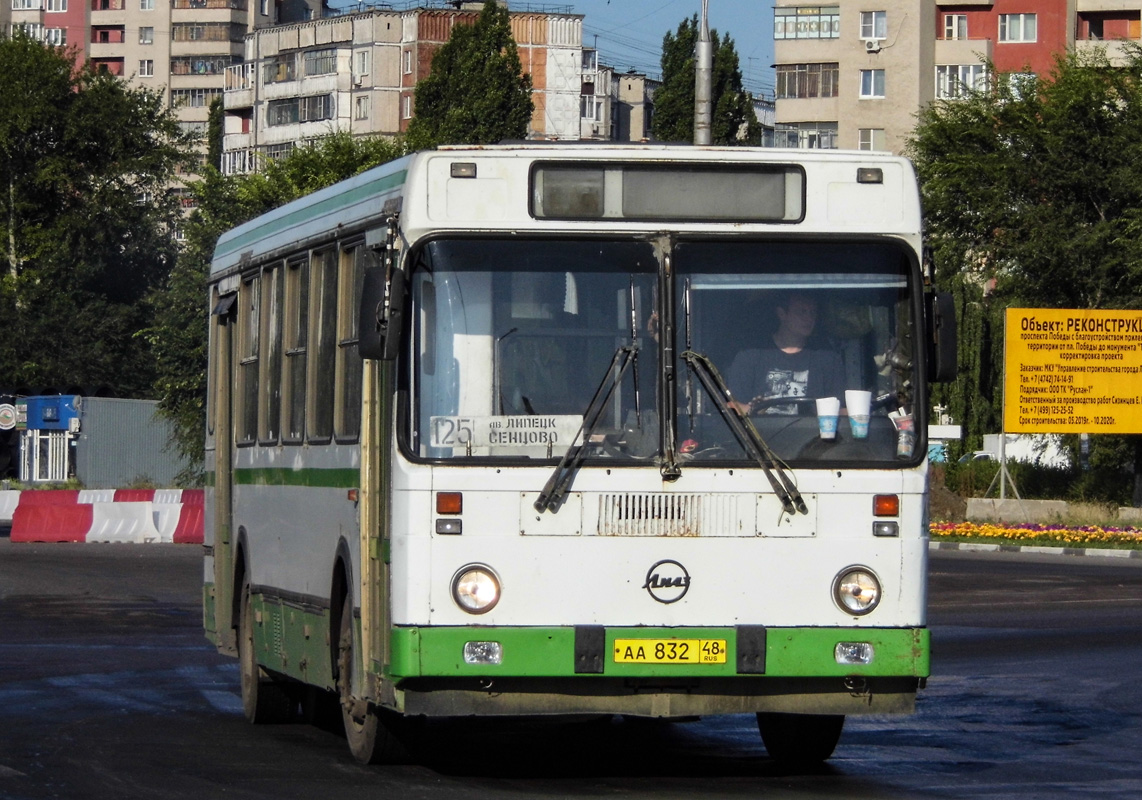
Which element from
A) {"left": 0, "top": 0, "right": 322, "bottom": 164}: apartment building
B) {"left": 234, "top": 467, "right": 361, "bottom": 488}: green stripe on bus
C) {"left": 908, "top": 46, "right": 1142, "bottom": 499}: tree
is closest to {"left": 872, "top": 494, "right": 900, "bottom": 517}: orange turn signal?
{"left": 234, "top": 467, "right": 361, "bottom": 488}: green stripe on bus

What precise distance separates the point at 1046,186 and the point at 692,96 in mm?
54647

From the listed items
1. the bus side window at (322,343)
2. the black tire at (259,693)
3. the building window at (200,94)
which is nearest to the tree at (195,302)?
the black tire at (259,693)

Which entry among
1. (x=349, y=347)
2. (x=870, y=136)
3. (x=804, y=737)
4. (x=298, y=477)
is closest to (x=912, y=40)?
(x=870, y=136)

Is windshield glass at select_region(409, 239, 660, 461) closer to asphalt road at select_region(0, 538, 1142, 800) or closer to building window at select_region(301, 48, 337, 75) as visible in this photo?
asphalt road at select_region(0, 538, 1142, 800)

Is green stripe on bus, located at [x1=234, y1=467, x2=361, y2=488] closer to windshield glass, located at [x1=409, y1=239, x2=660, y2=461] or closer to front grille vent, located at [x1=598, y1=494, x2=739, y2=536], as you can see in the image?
windshield glass, located at [x1=409, y1=239, x2=660, y2=461]

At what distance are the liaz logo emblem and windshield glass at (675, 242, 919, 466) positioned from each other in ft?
1.47

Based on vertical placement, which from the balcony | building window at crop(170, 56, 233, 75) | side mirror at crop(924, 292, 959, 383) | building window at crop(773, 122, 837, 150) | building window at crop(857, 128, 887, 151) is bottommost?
side mirror at crop(924, 292, 959, 383)

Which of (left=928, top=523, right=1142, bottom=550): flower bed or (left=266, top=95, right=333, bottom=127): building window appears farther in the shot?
(left=266, top=95, right=333, bottom=127): building window

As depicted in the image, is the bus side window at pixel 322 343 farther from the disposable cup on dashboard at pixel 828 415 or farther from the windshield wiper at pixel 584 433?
the disposable cup on dashboard at pixel 828 415

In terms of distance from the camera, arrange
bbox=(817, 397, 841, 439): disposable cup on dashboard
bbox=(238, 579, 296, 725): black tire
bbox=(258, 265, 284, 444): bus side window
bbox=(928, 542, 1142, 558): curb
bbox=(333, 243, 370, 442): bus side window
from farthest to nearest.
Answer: bbox=(928, 542, 1142, 558): curb, bbox=(238, 579, 296, 725): black tire, bbox=(258, 265, 284, 444): bus side window, bbox=(333, 243, 370, 442): bus side window, bbox=(817, 397, 841, 439): disposable cup on dashboard

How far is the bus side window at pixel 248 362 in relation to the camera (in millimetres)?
12727

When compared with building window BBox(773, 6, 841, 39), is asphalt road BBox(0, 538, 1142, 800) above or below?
below

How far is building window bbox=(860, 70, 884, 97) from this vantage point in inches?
3907

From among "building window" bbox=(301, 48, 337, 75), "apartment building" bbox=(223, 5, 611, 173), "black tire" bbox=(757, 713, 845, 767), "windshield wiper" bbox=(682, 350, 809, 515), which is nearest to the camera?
"windshield wiper" bbox=(682, 350, 809, 515)
